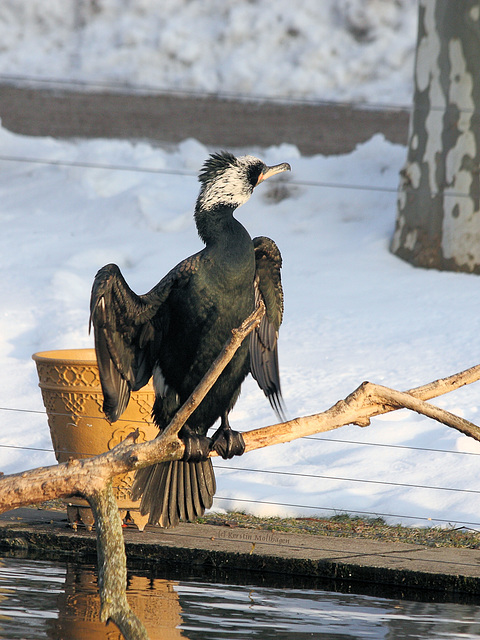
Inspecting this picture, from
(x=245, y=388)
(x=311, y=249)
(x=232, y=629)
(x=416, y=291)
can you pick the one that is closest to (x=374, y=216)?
(x=311, y=249)

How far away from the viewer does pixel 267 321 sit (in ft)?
12.7

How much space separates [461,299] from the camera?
747 centimetres

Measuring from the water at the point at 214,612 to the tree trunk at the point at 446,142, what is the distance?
4.66 meters

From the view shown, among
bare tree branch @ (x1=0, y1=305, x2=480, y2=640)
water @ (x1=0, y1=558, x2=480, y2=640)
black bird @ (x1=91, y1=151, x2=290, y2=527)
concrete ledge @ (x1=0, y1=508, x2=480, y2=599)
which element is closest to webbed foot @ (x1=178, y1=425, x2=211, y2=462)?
black bird @ (x1=91, y1=151, x2=290, y2=527)

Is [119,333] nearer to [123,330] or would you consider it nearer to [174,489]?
[123,330]

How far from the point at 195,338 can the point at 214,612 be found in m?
0.97

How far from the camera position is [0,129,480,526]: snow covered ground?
197 inches

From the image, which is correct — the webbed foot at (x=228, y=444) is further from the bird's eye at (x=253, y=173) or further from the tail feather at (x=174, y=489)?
the bird's eye at (x=253, y=173)

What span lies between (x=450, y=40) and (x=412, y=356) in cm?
277

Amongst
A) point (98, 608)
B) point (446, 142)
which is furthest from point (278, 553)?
point (446, 142)

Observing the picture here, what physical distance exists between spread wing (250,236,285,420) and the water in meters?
0.75

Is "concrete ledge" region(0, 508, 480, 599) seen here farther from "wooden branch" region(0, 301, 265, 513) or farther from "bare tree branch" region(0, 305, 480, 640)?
"wooden branch" region(0, 301, 265, 513)

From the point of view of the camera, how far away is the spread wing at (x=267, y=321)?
3.75 metres

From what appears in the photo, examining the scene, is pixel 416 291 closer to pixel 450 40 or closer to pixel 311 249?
pixel 311 249
